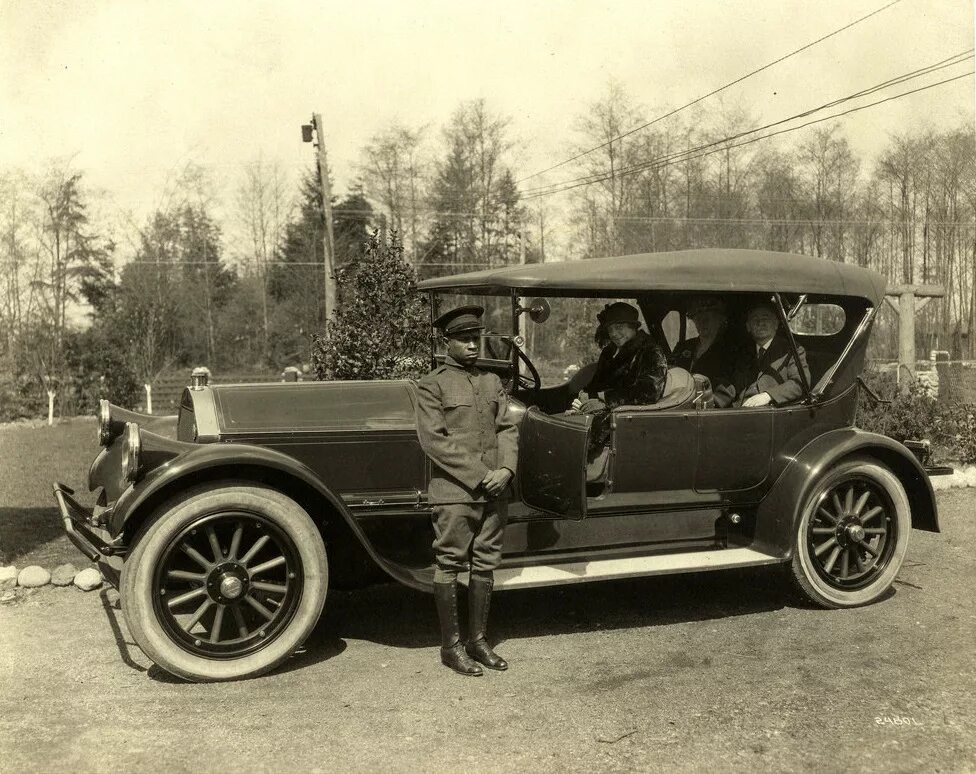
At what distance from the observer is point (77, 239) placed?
25250 mm

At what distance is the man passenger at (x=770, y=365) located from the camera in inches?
192

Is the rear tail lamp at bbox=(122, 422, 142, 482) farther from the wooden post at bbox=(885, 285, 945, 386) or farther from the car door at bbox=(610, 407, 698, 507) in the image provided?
the wooden post at bbox=(885, 285, 945, 386)

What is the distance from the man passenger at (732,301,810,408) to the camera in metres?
4.88

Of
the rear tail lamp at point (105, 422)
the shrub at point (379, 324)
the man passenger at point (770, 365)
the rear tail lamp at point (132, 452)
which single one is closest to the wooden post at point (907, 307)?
the shrub at point (379, 324)

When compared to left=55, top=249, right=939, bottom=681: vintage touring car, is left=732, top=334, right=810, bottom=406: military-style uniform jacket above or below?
above

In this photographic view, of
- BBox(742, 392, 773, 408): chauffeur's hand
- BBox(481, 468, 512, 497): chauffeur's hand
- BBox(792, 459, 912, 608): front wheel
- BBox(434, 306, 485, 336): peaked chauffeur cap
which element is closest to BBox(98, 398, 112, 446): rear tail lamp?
BBox(434, 306, 485, 336): peaked chauffeur cap

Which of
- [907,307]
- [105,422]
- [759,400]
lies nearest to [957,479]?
[759,400]

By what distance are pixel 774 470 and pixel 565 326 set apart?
490cm

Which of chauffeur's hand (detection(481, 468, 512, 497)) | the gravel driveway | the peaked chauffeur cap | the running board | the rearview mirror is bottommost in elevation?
the gravel driveway

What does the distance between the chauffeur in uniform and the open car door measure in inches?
13.1

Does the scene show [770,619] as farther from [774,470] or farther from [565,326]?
[565,326]

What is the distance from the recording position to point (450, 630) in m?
3.87

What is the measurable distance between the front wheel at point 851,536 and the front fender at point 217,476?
222 cm

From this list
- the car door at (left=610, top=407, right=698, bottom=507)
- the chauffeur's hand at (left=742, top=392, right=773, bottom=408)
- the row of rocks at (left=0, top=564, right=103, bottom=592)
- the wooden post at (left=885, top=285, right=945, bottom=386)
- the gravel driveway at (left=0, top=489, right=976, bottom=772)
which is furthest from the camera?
the wooden post at (left=885, top=285, right=945, bottom=386)
